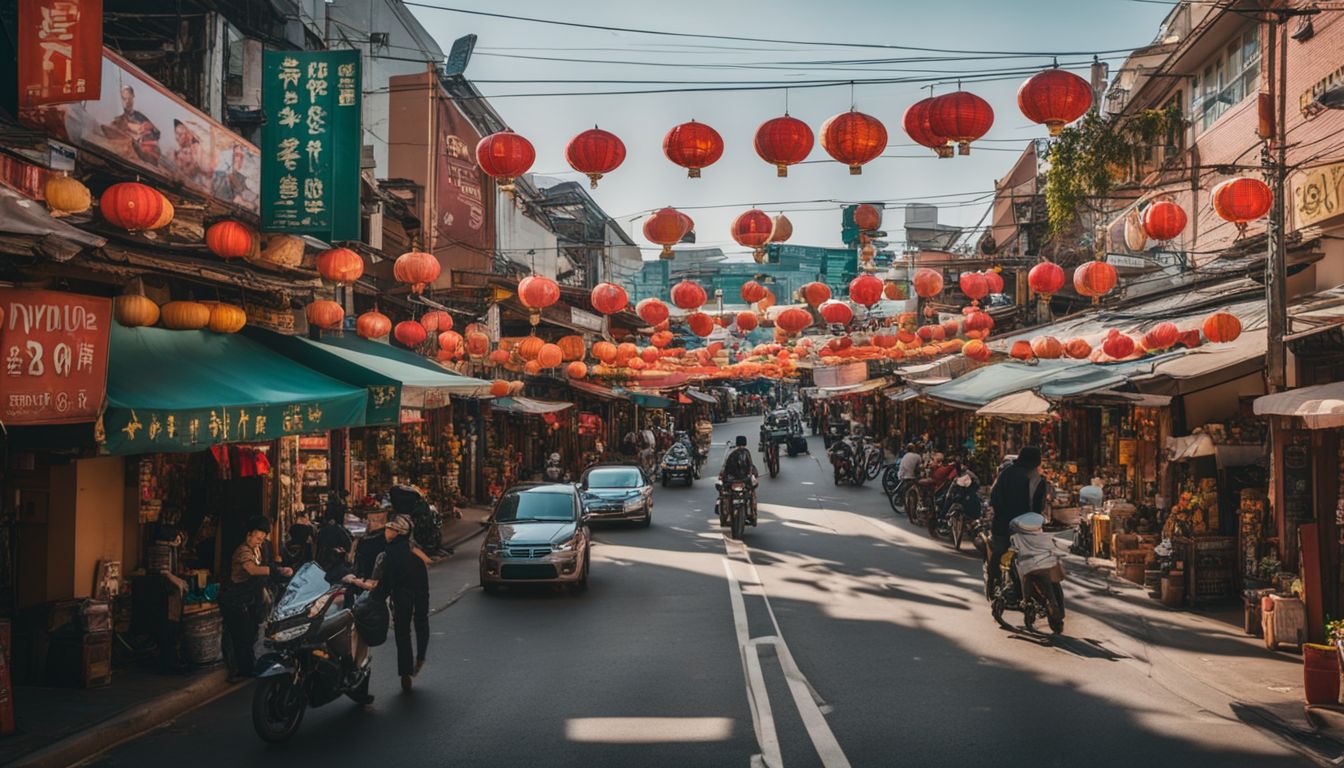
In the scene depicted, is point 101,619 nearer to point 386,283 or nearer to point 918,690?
point 918,690

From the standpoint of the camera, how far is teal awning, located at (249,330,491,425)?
1365 cm

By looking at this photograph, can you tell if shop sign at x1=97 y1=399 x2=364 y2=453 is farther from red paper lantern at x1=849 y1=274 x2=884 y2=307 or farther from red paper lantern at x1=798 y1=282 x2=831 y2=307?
red paper lantern at x1=798 y1=282 x2=831 y2=307

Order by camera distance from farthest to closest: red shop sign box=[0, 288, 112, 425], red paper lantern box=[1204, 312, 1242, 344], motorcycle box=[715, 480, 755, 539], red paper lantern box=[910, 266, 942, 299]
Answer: motorcycle box=[715, 480, 755, 539] < red paper lantern box=[910, 266, 942, 299] < red paper lantern box=[1204, 312, 1242, 344] < red shop sign box=[0, 288, 112, 425]

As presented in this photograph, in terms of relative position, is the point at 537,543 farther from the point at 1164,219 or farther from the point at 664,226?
the point at 1164,219

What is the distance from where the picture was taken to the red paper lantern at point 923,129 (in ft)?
33.0

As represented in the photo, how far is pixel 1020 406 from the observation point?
1884cm

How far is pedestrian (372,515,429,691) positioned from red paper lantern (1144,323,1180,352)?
1251cm

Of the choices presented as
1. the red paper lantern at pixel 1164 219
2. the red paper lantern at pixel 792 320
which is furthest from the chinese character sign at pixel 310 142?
the red paper lantern at pixel 792 320

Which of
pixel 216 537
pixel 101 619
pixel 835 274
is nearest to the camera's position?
pixel 101 619

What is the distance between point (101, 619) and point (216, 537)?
517 centimetres

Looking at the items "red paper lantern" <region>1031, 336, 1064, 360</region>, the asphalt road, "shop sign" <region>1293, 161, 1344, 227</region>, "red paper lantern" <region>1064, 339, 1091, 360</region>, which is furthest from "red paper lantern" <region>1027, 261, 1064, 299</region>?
the asphalt road

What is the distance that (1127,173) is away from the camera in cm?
1997

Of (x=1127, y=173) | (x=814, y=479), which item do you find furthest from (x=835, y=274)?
(x=1127, y=173)

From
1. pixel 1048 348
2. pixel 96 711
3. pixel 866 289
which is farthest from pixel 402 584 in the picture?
pixel 1048 348
